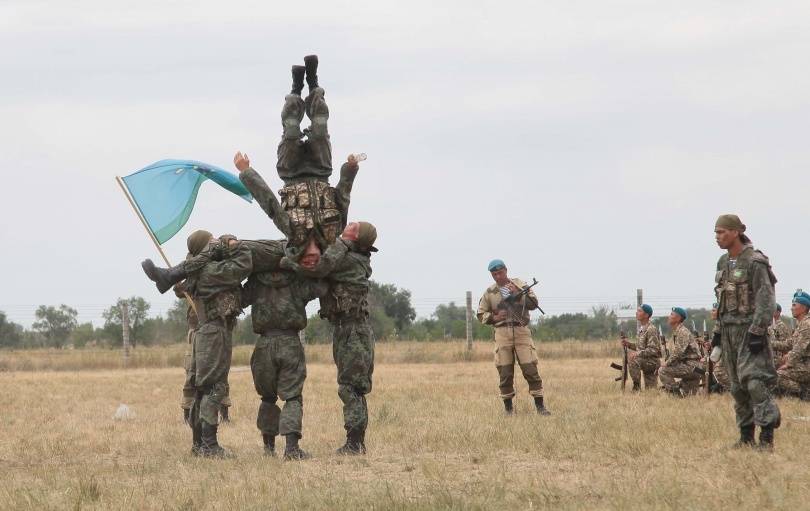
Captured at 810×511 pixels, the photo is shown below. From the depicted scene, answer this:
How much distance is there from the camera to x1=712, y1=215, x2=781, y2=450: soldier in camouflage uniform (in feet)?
33.1

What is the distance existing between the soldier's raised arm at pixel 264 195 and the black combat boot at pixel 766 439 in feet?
15.1

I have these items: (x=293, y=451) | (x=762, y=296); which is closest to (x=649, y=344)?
(x=762, y=296)

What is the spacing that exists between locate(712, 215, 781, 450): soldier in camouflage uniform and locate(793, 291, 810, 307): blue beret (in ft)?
17.3

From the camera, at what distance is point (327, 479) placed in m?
8.97

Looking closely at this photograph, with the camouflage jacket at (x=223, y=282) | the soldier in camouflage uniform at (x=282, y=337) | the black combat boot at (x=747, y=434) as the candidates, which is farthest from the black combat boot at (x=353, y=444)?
the black combat boot at (x=747, y=434)

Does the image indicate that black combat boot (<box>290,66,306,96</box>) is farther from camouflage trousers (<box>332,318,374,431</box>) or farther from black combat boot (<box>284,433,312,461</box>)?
black combat boot (<box>284,433,312,461</box>)

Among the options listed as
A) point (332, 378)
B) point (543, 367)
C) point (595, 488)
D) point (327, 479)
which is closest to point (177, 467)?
point (327, 479)

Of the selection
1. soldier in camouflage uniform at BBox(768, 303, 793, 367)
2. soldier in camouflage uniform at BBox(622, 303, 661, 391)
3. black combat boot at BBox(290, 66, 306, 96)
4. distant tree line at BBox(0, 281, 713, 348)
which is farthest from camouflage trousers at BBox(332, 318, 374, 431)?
distant tree line at BBox(0, 281, 713, 348)

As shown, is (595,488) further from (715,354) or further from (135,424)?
(135,424)

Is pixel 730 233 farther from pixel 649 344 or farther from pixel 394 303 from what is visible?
pixel 394 303

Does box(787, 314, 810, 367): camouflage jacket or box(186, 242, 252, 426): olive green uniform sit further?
box(787, 314, 810, 367): camouflage jacket

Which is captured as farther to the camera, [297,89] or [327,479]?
[297,89]

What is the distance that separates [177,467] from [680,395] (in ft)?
Answer: 29.9

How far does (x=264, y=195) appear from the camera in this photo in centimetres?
1076
